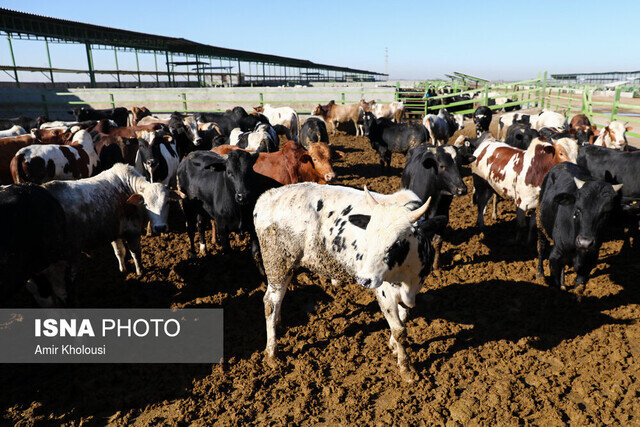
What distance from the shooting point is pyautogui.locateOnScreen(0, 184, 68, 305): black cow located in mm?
3760

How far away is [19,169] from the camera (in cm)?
730

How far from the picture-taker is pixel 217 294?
17.9 ft

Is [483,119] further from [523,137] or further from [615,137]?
[615,137]

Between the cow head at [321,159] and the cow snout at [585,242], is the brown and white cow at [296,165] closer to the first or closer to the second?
the cow head at [321,159]

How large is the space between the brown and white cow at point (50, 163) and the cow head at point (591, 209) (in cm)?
850

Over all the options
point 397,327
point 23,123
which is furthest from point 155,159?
point 23,123

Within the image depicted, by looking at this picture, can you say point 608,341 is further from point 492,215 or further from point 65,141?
point 65,141

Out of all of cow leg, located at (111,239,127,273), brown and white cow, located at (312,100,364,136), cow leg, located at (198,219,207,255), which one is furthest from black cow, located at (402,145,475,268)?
brown and white cow, located at (312,100,364,136)

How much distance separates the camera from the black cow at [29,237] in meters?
3.76

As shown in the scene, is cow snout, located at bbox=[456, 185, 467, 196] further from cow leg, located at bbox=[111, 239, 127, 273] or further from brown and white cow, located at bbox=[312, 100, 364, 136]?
brown and white cow, located at bbox=[312, 100, 364, 136]

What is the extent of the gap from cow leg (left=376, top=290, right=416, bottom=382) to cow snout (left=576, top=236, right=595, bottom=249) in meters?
2.21

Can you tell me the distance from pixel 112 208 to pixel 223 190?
1.56m

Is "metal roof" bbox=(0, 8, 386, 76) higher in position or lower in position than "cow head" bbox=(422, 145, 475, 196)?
higher

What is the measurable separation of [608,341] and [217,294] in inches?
186
